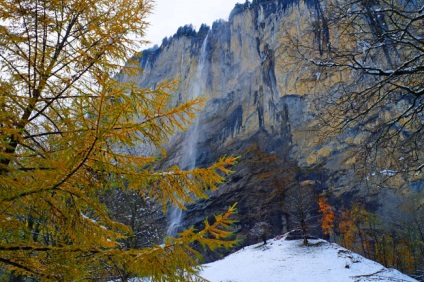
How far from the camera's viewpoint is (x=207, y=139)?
38719 millimetres

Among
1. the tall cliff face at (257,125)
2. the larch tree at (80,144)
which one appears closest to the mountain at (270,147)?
the tall cliff face at (257,125)

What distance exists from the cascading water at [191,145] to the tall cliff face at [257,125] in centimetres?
17

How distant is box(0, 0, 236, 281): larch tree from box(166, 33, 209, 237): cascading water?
19.9m

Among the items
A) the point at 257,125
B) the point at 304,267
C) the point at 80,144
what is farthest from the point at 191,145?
the point at 80,144

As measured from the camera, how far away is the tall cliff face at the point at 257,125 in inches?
1236

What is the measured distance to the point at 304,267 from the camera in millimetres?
14359

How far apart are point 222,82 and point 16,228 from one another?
136 ft

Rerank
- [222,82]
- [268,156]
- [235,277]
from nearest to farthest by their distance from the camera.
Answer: [235,277] → [268,156] → [222,82]

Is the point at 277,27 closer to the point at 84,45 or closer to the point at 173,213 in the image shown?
the point at 173,213

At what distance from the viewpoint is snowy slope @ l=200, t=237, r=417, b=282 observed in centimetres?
1255

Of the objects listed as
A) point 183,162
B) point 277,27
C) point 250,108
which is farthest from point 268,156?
point 277,27

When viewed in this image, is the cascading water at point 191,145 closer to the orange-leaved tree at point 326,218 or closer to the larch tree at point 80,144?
the orange-leaved tree at point 326,218

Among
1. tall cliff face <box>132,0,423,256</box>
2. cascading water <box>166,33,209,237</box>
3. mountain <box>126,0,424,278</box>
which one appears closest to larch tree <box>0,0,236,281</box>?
cascading water <box>166,33,209,237</box>

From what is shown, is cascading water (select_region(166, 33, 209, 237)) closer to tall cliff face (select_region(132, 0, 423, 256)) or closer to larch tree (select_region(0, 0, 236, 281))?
tall cliff face (select_region(132, 0, 423, 256))
